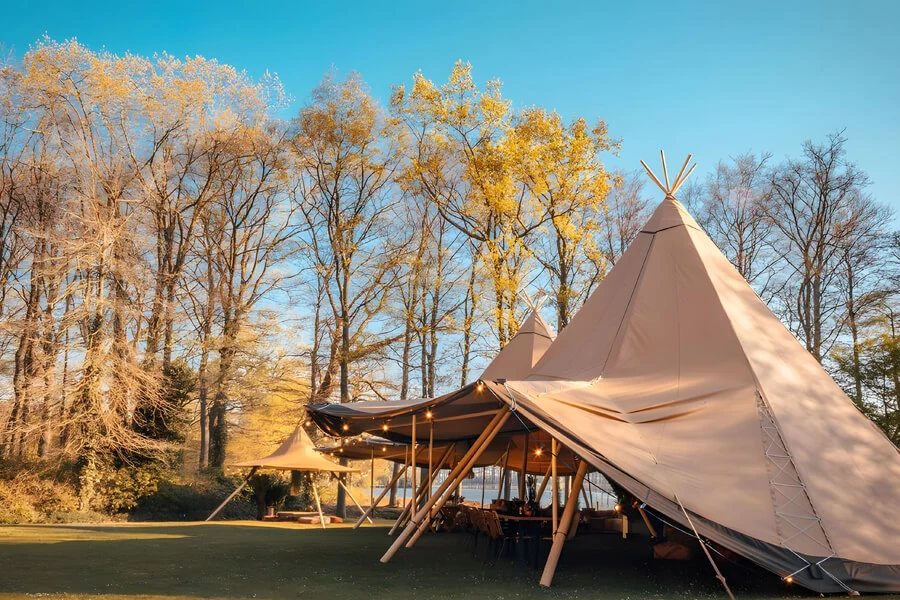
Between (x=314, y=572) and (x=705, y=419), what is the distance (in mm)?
4961

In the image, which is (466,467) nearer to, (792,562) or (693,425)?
(693,425)

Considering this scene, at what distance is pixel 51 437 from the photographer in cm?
1938

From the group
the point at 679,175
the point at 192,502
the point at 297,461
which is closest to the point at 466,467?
the point at 679,175

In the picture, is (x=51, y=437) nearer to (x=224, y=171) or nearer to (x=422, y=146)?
(x=224, y=171)

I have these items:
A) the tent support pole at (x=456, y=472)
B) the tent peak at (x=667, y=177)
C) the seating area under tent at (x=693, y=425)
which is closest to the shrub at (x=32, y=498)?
the seating area under tent at (x=693, y=425)

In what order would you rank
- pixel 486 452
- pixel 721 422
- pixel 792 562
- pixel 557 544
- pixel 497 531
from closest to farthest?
pixel 792 562 < pixel 557 544 < pixel 721 422 < pixel 497 531 < pixel 486 452

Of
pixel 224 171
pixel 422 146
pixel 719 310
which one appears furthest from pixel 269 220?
pixel 719 310

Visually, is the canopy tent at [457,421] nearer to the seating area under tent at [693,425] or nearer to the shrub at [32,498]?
the seating area under tent at [693,425]

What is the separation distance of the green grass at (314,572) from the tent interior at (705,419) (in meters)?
0.56

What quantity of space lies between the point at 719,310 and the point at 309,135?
16966mm

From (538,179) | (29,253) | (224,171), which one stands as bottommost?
(29,253)

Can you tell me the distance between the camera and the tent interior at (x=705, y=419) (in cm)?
693

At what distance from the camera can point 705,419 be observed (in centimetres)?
821

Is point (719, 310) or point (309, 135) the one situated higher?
point (309, 135)
